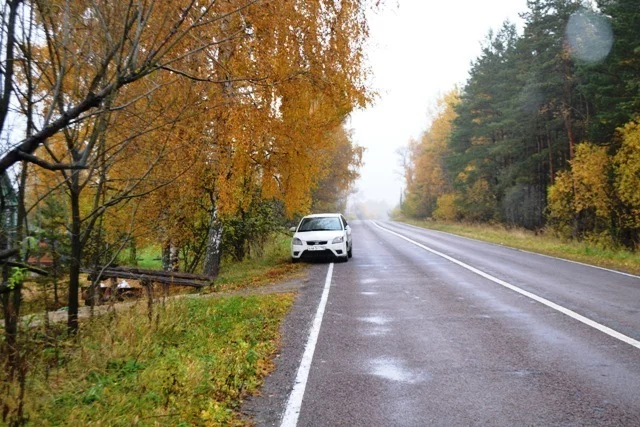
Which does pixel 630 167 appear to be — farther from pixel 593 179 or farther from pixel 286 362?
pixel 286 362

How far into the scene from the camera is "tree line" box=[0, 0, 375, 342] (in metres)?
4.43

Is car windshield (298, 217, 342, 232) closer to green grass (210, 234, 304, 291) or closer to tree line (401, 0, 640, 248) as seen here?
green grass (210, 234, 304, 291)

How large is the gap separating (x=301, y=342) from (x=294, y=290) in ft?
15.9

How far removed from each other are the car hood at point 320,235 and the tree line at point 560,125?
13.7 m

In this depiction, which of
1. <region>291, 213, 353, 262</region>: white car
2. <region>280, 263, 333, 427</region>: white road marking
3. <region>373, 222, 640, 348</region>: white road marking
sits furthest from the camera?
<region>291, 213, 353, 262</region>: white car

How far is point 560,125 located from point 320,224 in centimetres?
2318

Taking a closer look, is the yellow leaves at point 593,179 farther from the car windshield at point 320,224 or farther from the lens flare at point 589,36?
the car windshield at point 320,224

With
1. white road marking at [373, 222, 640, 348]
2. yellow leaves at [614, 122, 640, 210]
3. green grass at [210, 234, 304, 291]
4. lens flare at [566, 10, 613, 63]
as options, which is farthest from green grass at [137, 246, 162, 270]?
lens flare at [566, 10, 613, 63]

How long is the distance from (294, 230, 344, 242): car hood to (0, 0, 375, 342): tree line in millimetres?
1881

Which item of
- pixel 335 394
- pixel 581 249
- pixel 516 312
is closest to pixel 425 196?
pixel 581 249

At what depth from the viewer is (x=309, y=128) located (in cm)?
1471

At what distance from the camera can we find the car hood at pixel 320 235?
17312 millimetres

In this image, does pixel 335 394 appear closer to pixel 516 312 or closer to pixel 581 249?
pixel 516 312

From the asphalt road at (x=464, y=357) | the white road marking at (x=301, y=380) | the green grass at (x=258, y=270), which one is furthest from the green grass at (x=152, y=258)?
the white road marking at (x=301, y=380)
